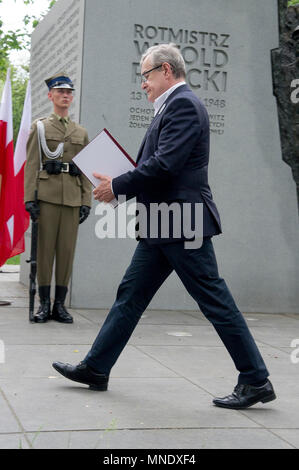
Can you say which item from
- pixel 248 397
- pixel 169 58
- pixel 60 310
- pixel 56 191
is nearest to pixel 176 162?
pixel 169 58

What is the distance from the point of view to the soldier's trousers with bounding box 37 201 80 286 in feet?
23.9

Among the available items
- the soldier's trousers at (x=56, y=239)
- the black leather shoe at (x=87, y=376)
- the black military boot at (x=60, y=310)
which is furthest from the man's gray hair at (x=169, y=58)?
the black military boot at (x=60, y=310)

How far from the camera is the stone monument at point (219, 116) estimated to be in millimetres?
8344

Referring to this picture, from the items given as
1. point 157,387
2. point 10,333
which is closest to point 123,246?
point 10,333

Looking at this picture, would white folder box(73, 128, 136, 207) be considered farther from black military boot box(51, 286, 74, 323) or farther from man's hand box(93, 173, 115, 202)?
black military boot box(51, 286, 74, 323)

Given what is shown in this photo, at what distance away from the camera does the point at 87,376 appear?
4.48 m

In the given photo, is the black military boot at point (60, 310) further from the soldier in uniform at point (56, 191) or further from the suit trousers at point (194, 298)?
the suit trousers at point (194, 298)

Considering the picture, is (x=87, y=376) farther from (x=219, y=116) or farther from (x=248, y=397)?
(x=219, y=116)

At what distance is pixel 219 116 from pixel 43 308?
3.12 meters

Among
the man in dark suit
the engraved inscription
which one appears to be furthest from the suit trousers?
the engraved inscription

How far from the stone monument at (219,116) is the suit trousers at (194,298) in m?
3.90

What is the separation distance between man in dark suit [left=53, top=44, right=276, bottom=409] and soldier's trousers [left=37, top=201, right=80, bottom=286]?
2.95 metres

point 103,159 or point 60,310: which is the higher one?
point 103,159
